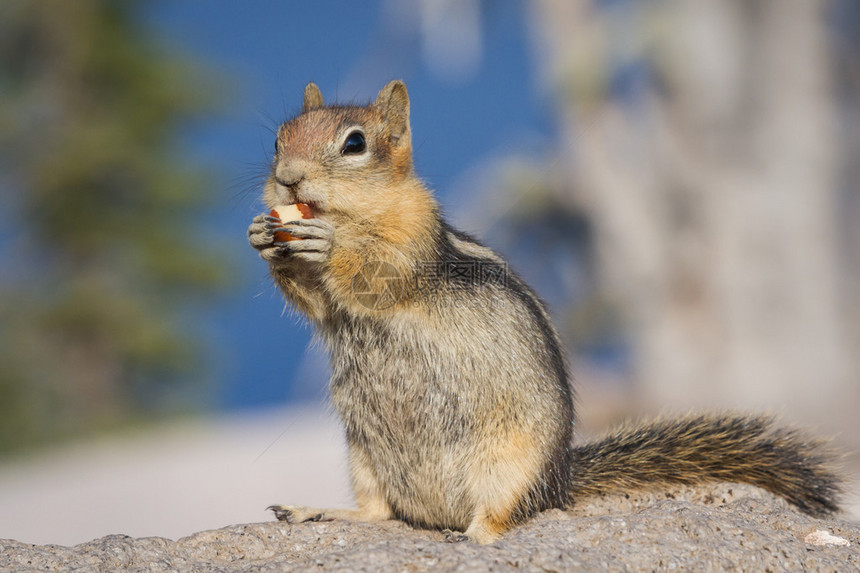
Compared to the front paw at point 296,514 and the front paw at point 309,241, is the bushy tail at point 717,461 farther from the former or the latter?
the front paw at point 309,241

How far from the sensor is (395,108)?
15.7 ft

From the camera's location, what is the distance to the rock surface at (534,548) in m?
2.92

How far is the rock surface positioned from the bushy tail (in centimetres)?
33

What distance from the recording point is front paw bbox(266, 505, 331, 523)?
4.26 meters

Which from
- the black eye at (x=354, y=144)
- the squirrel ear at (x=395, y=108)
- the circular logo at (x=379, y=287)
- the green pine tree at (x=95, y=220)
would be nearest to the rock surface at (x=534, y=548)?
the circular logo at (x=379, y=287)

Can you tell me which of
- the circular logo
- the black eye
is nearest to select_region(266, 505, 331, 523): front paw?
the circular logo

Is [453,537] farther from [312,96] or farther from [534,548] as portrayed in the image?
[312,96]

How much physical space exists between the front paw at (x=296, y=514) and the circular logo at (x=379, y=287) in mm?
974

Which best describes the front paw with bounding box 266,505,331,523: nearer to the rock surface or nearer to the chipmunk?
the chipmunk

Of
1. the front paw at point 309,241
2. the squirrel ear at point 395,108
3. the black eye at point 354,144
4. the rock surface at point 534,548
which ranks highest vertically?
the squirrel ear at point 395,108

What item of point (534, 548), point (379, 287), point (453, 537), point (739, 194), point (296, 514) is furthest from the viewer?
point (739, 194)

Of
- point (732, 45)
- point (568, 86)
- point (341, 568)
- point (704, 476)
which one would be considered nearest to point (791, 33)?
point (732, 45)

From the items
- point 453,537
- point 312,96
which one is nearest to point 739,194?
point 312,96

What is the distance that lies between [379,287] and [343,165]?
586 mm
